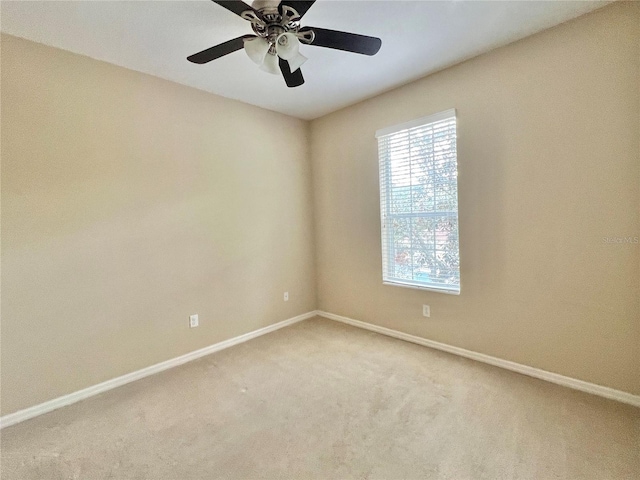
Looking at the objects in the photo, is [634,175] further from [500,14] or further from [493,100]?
[500,14]

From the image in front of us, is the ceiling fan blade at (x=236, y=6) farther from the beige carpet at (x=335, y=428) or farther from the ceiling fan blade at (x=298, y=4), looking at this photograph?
the beige carpet at (x=335, y=428)

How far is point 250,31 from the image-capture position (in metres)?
2.15

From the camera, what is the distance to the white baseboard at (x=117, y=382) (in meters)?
2.10

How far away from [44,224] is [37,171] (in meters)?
0.38

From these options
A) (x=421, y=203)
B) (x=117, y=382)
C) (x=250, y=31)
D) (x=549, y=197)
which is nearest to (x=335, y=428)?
(x=117, y=382)

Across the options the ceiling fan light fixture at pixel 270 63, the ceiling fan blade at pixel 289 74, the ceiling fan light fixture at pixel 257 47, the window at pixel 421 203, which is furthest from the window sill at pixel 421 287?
the ceiling fan light fixture at pixel 257 47

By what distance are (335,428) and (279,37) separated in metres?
2.30

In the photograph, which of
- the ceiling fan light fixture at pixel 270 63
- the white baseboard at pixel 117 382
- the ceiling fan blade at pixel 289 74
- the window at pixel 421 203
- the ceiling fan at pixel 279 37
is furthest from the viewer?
the window at pixel 421 203

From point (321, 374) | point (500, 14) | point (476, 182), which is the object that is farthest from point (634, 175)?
point (321, 374)

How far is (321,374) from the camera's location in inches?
Answer: 102

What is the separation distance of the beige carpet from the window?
0.89 meters

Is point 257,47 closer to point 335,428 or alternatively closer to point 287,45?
point 287,45

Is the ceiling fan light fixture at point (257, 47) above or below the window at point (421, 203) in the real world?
above

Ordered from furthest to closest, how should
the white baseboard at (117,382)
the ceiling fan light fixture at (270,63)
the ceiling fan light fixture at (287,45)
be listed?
the white baseboard at (117,382)
the ceiling fan light fixture at (270,63)
the ceiling fan light fixture at (287,45)
